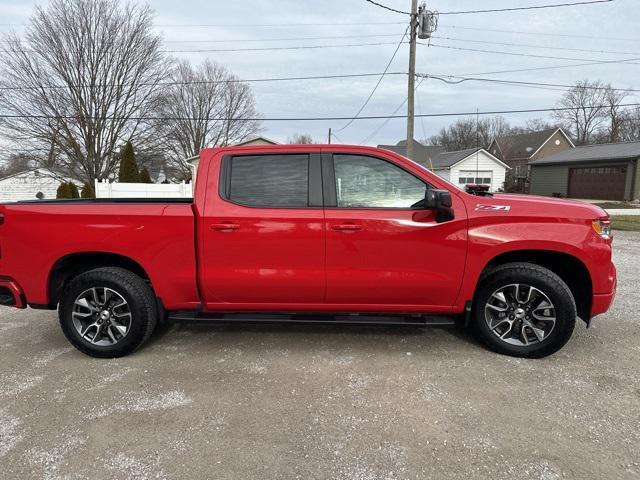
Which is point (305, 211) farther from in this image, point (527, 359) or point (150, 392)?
point (527, 359)

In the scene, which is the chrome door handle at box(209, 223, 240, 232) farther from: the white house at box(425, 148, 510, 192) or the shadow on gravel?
the white house at box(425, 148, 510, 192)

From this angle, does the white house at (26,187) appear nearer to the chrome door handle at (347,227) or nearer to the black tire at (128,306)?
the black tire at (128,306)

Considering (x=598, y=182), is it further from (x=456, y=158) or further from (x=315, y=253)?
(x=315, y=253)

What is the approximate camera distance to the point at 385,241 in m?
3.41

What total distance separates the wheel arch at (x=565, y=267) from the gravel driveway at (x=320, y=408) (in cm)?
51

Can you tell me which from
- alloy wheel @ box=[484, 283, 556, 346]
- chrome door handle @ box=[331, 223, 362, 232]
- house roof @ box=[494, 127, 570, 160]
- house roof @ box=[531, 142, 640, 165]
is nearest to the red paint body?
chrome door handle @ box=[331, 223, 362, 232]

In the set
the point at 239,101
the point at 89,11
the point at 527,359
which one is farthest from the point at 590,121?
the point at 527,359

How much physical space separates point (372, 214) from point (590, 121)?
6782cm

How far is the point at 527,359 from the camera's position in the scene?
358 centimetres

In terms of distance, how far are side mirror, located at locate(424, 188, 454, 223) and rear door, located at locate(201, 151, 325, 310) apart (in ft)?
2.86

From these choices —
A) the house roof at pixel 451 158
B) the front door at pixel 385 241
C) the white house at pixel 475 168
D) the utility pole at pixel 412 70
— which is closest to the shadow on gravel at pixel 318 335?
the front door at pixel 385 241

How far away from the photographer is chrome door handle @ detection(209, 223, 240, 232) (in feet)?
11.3

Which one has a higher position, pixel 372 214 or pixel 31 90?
pixel 31 90

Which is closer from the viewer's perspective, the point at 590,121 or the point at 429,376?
the point at 429,376
